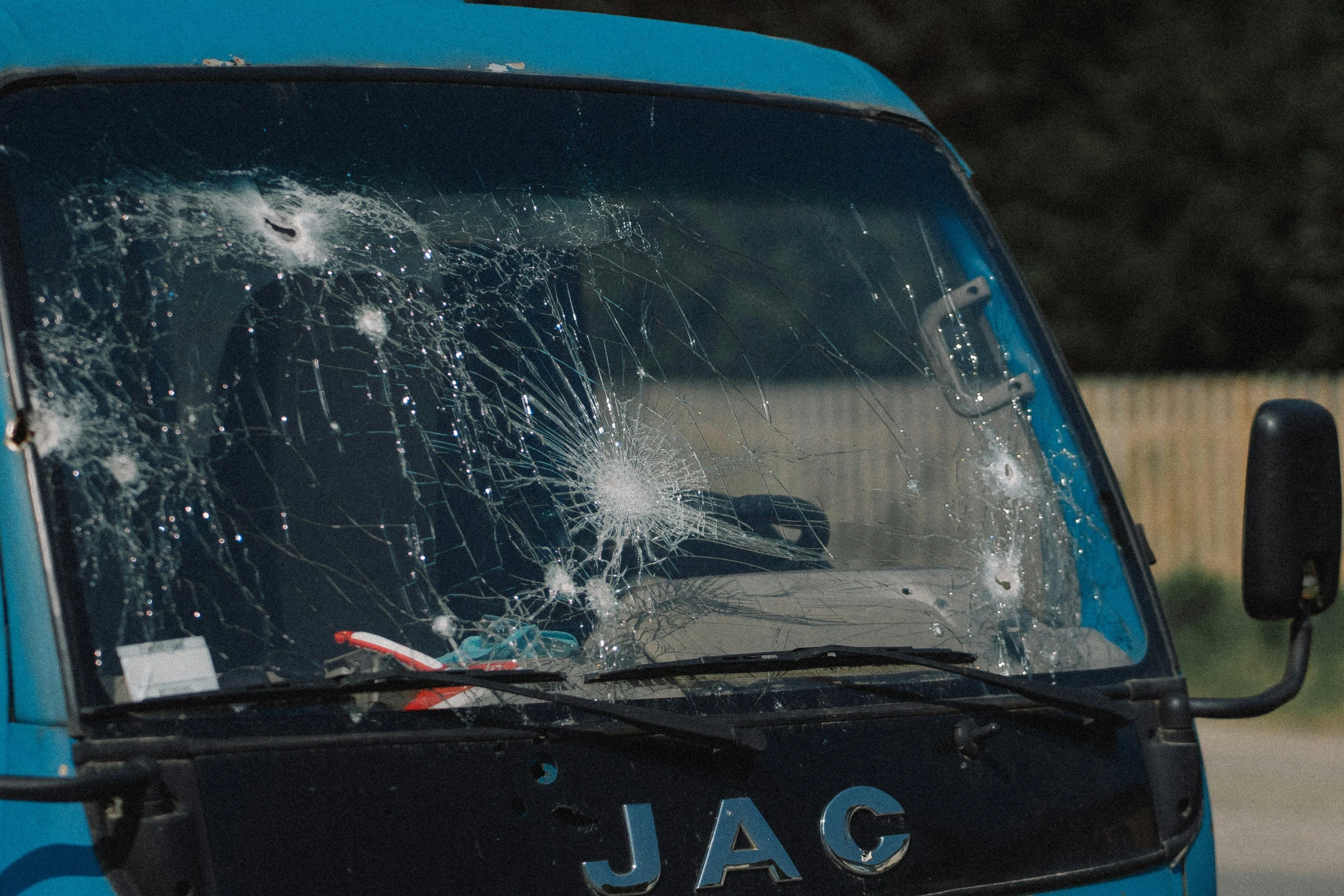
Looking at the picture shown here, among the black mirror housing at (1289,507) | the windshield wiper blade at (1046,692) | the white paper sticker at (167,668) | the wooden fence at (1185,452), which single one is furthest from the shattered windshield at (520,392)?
the wooden fence at (1185,452)

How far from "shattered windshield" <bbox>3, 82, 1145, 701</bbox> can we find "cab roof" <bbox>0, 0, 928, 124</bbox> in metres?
0.06

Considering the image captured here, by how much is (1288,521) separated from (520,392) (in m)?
1.16

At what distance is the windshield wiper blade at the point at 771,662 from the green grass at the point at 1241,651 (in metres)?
7.44

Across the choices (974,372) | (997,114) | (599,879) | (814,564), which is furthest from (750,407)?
(997,114)

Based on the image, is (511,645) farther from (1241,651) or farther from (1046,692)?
→ (1241,651)

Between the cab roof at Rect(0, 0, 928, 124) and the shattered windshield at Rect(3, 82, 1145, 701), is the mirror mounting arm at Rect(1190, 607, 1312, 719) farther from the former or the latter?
the cab roof at Rect(0, 0, 928, 124)

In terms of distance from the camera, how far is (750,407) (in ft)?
8.25

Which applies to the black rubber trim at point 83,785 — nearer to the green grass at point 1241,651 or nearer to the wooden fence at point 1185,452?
the green grass at point 1241,651

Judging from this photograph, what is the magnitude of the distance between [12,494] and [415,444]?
1.77 feet

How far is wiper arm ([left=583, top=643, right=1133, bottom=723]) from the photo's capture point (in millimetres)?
2191

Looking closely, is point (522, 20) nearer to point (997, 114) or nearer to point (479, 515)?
point (479, 515)

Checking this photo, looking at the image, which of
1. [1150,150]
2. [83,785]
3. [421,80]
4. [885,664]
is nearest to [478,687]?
[83,785]

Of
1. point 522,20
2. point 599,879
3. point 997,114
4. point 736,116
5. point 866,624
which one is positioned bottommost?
point 599,879

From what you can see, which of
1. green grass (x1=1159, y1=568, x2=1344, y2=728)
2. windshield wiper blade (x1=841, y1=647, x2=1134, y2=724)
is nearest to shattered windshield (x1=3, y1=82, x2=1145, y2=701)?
windshield wiper blade (x1=841, y1=647, x2=1134, y2=724)
